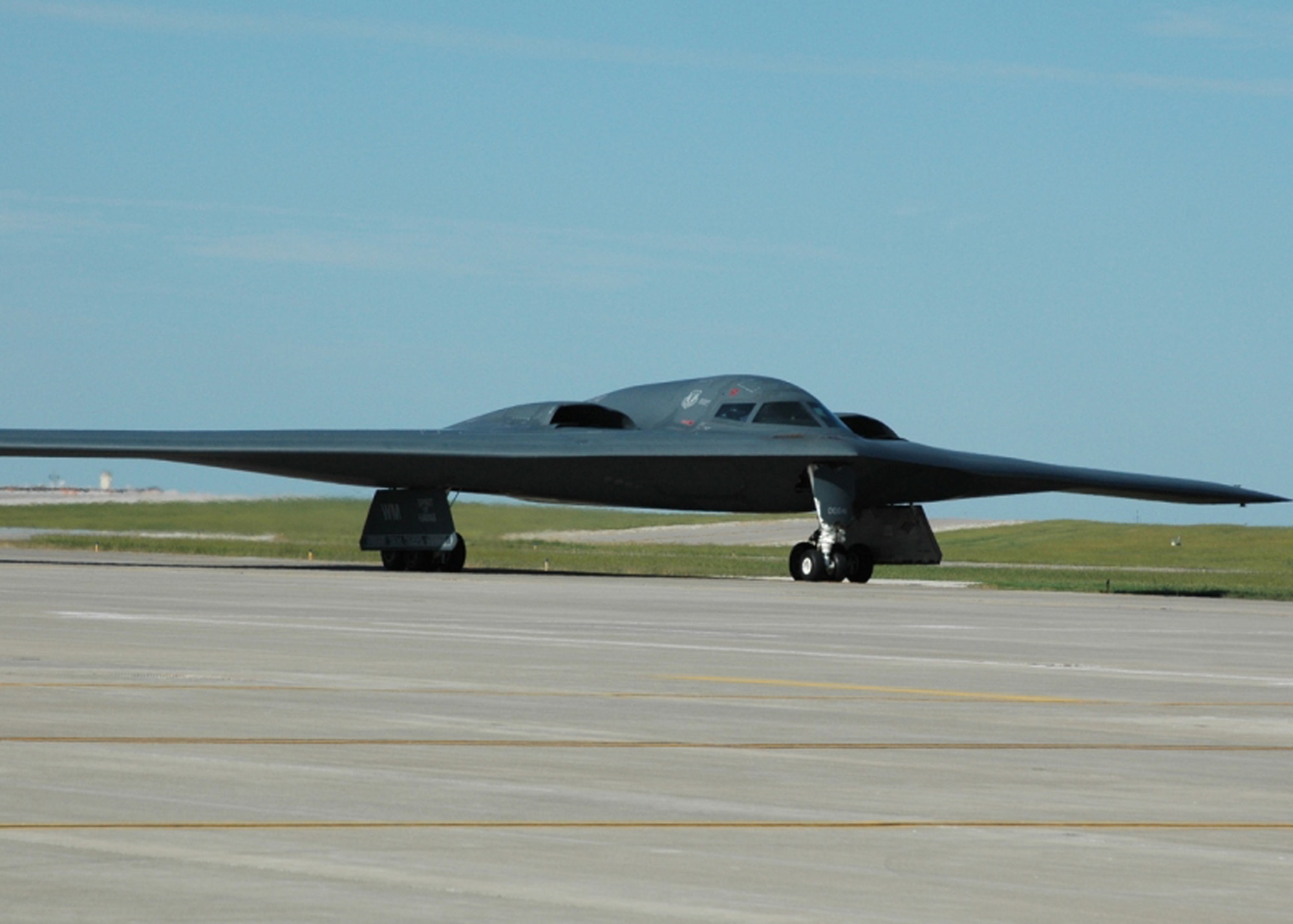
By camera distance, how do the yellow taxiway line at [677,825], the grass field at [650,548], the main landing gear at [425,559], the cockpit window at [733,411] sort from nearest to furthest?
the yellow taxiway line at [677,825] → the cockpit window at [733,411] → the main landing gear at [425,559] → the grass field at [650,548]

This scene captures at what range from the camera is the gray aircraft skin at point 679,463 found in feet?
118

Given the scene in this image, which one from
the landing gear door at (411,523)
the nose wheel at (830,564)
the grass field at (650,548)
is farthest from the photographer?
the grass field at (650,548)

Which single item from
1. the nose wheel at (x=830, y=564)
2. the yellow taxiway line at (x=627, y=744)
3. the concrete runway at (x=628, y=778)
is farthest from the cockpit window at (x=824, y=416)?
the yellow taxiway line at (x=627, y=744)

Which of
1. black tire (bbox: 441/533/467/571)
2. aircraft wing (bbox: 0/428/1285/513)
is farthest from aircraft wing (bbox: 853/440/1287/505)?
black tire (bbox: 441/533/467/571)

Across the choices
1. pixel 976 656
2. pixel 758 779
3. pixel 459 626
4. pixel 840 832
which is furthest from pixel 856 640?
pixel 840 832

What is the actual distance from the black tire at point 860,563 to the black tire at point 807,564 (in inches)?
23.8

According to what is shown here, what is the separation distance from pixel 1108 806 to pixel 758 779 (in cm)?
145

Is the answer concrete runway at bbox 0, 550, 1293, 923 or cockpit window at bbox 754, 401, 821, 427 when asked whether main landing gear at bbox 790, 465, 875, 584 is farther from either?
concrete runway at bbox 0, 550, 1293, 923

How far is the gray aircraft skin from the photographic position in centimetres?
3609

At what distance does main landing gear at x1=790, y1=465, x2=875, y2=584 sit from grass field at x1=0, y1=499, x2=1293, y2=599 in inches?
131

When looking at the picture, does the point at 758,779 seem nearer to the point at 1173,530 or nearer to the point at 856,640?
the point at 856,640

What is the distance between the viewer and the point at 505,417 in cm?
4012

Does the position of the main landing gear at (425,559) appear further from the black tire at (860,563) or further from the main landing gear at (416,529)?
the black tire at (860,563)

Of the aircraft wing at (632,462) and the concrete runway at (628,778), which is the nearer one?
the concrete runway at (628,778)
